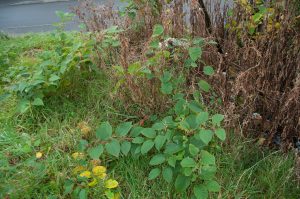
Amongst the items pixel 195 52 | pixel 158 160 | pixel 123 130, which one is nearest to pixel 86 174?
pixel 123 130

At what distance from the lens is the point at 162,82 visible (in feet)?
7.31

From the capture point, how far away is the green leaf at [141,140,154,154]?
1916mm

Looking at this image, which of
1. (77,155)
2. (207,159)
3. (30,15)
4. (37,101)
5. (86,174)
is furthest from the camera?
(30,15)

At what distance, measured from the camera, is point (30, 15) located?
11312mm

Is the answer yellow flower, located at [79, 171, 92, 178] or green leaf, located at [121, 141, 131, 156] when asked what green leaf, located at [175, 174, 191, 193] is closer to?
green leaf, located at [121, 141, 131, 156]

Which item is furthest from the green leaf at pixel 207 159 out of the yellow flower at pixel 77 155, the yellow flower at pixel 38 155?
the yellow flower at pixel 38 155

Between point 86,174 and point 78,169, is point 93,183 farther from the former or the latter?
point 78,169

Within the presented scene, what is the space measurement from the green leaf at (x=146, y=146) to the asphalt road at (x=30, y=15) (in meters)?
5.89

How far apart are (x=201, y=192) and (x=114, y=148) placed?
551mm

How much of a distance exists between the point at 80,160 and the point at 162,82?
2.40 ft

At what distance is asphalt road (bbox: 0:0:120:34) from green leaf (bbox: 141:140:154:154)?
5.89 metres

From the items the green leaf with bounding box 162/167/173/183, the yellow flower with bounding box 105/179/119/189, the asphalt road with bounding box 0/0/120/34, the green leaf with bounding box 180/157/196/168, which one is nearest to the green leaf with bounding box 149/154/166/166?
the green leaf with bounding box 162/167/173/183

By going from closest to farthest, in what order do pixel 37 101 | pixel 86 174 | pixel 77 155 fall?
pixel 86 174 < pixel 77 155 < pixel 37 101

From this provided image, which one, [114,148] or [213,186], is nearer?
[213,186]
